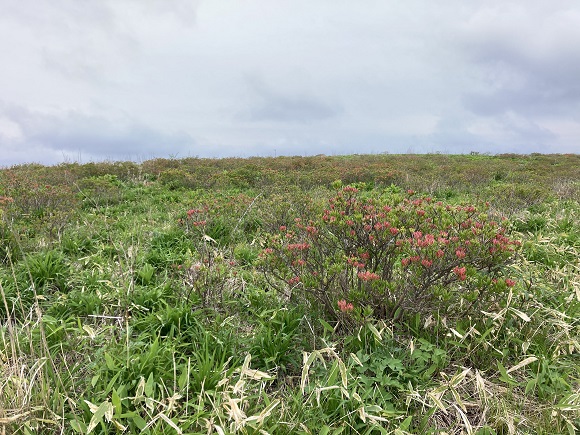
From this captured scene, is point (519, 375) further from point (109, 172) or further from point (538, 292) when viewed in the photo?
point (109, 172)

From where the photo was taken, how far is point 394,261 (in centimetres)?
350

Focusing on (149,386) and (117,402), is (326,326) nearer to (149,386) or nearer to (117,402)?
(149,386)

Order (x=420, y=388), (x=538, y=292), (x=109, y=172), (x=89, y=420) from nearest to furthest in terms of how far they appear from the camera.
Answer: (x=89, y=420), (x=420, y=388), (x=538, y=292), (x=109, y=172)

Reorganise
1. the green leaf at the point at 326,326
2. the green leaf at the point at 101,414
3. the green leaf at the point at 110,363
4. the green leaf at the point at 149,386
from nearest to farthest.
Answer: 1. the green leaf at the point at 101,414
2. the green leaf at the point at 149,386
3. the green leaf at the point at 110,363
4. the green leaf at the point at 326,326

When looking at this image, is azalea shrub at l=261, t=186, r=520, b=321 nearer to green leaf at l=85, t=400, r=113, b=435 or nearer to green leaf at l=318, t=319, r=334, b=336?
green leaf at l=318, t=319, r=334, b=336

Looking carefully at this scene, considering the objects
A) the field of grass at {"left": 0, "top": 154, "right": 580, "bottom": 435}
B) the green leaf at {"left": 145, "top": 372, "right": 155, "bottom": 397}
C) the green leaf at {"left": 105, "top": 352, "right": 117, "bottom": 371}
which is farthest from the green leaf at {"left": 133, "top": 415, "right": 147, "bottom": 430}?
the green leaf at {"left": 105, "top": 352, "right": 117, "bottom": 371}

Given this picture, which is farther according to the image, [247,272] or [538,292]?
[247,272]

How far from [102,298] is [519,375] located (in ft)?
12.6

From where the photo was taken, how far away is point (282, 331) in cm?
339

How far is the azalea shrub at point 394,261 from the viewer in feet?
10.4

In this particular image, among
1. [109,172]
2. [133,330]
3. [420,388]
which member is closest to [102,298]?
[133,330]

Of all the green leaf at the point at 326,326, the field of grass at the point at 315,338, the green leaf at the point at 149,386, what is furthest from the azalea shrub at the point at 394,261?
the green leaf at the point at 149,386

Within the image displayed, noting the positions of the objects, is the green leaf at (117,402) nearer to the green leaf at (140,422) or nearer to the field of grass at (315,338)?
the field of grass at (315,338)

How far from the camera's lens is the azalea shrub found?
10.4ft
